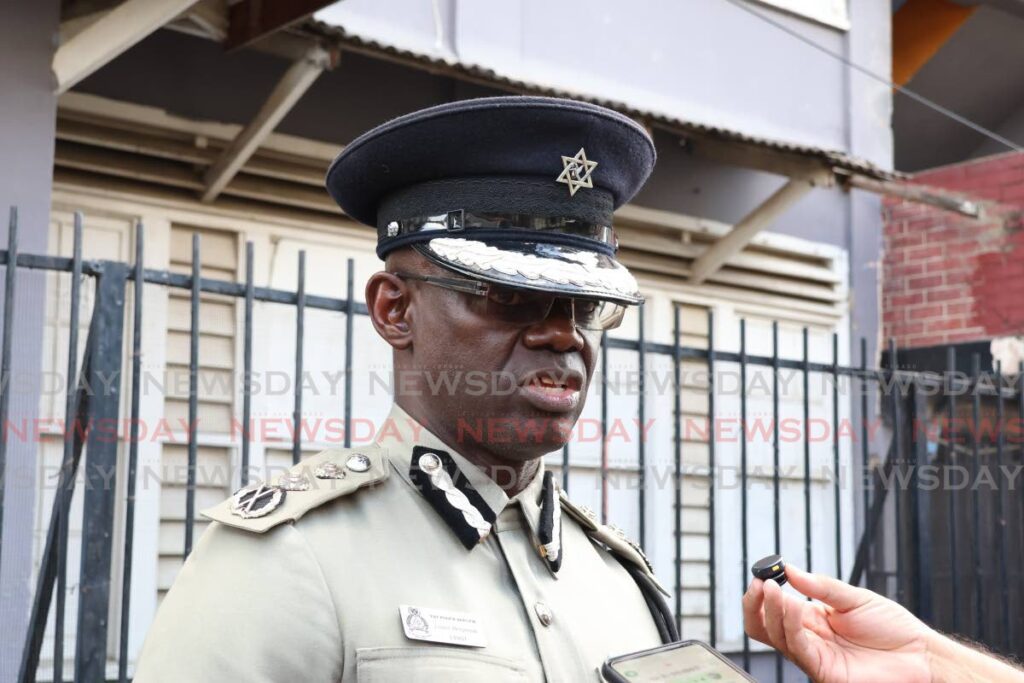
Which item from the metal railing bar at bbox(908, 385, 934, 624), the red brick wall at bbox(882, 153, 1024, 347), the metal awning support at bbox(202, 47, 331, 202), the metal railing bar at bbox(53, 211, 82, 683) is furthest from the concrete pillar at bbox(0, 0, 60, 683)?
the red brick wall at bbox(882, 153, 1024, 347)

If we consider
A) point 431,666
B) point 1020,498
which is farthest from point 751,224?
point 431,666

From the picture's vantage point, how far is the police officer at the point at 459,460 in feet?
5.05

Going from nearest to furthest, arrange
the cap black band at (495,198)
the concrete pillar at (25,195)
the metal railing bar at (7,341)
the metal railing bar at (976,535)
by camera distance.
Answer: the cap black band at (495,198) < the metal railing bar at (7,341) < the concrete pillar at (25,195) < the metal railing bar at (976,535)

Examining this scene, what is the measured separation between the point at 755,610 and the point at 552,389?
1.47ft

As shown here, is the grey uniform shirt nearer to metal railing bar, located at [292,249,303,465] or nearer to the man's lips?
the man's lips

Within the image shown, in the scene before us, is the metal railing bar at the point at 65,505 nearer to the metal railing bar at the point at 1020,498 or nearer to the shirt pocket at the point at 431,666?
the shirt pocket at the point at 431,666

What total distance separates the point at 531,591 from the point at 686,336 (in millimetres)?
5485

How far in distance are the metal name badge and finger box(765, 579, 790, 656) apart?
42cm

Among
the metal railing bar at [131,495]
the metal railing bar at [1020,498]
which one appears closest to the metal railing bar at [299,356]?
the metal railing bar at [131,495]

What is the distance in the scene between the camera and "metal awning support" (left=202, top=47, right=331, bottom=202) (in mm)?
4855

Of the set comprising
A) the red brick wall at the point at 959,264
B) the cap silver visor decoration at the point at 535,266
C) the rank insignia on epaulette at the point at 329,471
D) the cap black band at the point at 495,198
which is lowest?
the rank insignia on epaulette at the point at 329,471

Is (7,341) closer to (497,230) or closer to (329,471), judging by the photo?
(329,471)

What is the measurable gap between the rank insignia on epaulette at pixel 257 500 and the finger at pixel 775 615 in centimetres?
72

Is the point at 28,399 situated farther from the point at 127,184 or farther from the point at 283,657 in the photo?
the point at 283,657
